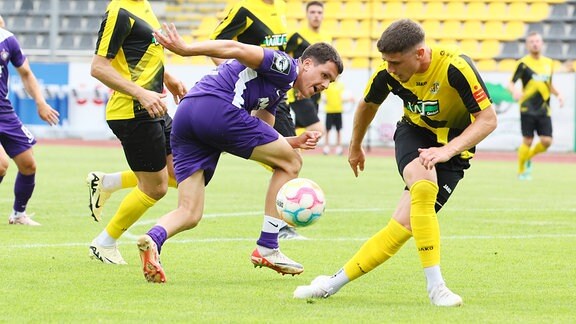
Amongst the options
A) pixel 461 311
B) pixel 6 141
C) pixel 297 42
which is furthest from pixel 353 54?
pixel 461 311

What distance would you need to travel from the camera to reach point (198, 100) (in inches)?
284

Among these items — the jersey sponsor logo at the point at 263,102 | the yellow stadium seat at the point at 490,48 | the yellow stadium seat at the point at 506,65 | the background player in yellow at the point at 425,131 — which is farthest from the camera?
the yellow stadium seat at the point at 490,48

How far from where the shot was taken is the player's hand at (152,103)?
7.65 m

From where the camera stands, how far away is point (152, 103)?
765cm

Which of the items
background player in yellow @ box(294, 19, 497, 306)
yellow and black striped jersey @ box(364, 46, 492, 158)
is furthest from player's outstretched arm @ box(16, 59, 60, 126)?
yellow and black striped jersey @ box(364, 46, 492, 158)

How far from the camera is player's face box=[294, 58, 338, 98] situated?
7.12 m

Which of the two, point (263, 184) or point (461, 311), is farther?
point (263, 184)

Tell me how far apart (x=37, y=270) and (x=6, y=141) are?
3444 millimetres

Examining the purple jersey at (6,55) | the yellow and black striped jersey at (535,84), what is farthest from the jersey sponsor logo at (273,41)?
the yellow and black striped jersey at (535,84)

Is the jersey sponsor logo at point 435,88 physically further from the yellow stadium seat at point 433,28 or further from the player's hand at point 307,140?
the yellow stadium seat at point 433,28

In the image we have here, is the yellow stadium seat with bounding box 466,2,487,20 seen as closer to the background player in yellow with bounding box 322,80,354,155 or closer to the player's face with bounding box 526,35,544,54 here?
the background player in yellow with bounding box 322,80,354,155

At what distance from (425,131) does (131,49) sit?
8.33 ft

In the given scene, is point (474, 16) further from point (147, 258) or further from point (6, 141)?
point (147, 258)

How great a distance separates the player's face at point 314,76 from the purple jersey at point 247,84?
7 centimetres
